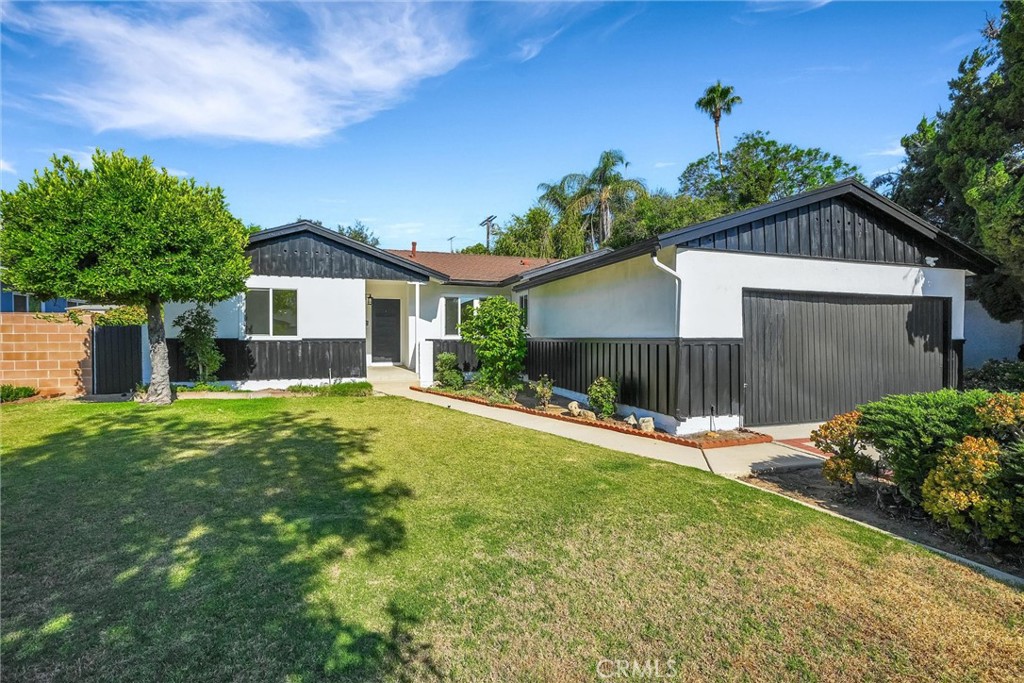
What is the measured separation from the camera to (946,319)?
32.5 ft

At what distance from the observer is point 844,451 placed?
4.99 meters

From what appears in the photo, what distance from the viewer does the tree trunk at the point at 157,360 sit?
9.53 metres

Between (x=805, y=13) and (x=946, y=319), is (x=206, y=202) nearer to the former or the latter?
(x=805, y=13)

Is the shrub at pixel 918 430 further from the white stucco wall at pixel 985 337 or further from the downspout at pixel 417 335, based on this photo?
the white stucco wall at pixel 985 337

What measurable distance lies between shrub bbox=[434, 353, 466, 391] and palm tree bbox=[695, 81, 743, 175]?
24165mm

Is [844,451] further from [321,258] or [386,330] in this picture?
[386,330]

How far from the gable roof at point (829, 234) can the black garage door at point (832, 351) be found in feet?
2.78

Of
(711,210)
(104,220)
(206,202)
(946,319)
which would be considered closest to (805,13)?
(946,319)

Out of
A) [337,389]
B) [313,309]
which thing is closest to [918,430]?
[337,389]

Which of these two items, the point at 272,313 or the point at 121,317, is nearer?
the point at 121,317

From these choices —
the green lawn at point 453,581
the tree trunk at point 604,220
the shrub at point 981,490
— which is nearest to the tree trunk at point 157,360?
the green lawn at point 453,581

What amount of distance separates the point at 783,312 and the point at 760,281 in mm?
777

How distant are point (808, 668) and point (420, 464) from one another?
4314mm

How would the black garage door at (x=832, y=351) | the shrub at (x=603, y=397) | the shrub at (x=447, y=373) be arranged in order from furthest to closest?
1. the shrub at (x=447, y=373)
2. the shrub at (x=603, y=397)
3. the black garage door at (x=832, y=351)
